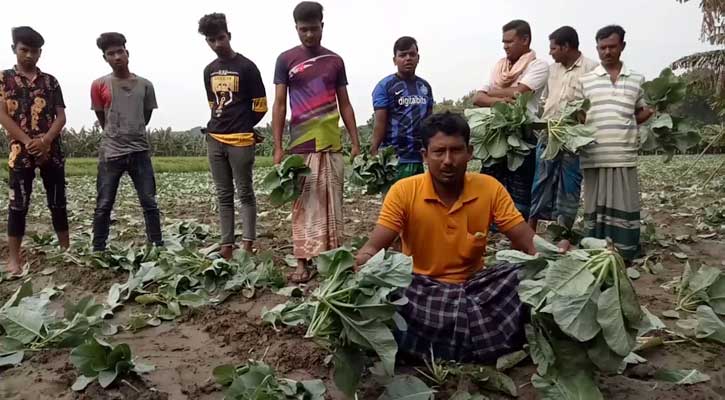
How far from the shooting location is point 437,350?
98.0 inches

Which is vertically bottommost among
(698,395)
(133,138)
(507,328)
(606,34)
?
(698,395)

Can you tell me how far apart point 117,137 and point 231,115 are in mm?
942

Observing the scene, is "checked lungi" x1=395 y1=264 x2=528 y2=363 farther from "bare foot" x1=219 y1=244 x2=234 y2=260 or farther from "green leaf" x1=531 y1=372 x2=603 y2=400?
"bare foot" x1=219 y1=244 x2=234 y2=260

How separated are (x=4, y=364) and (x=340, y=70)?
255 cm

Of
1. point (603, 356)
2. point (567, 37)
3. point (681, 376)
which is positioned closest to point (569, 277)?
point (603, 356)

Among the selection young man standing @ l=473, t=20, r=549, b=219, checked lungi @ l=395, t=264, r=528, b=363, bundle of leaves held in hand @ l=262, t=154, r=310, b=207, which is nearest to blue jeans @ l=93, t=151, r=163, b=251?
bundle of leaves held in hand @ l=262, t=154, r=310, b=207

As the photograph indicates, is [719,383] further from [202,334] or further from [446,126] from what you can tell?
[202,334]

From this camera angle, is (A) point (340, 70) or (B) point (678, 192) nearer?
(A) point (340, 70)

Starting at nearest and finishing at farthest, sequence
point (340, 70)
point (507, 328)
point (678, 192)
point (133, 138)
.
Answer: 1. point (507, 328)
2. point (340, 70)
3. point (133, 138)
4. point (678, 192)

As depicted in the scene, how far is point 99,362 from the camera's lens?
2.25 metres

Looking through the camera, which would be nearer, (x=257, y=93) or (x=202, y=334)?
(x=202, y=334)

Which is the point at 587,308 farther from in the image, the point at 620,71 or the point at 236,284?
the point at 620,71

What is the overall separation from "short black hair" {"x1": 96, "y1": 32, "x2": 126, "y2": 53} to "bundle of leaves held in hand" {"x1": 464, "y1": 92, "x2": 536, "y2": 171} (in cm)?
256

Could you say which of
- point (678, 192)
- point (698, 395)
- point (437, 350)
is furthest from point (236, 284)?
point (678, 192)
